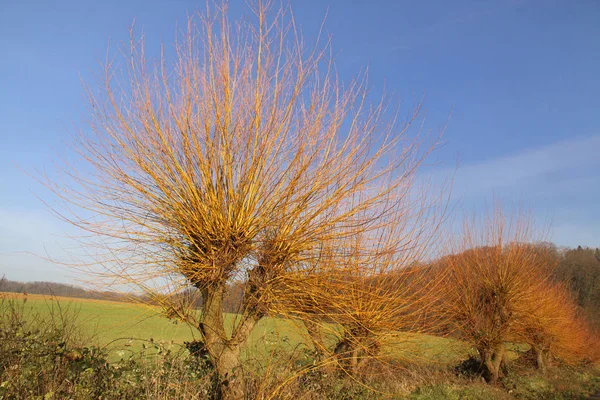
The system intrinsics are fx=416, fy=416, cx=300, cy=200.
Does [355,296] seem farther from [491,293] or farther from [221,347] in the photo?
[491,293]

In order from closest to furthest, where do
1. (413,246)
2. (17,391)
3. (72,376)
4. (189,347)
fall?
(17,391)
(72,376)
(189,347)
(413,246)

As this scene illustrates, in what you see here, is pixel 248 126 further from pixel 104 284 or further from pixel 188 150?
pixel 104 284

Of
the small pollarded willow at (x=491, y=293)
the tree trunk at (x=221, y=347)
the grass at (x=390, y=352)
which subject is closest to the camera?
the tree trunk at (x=221, y=347)

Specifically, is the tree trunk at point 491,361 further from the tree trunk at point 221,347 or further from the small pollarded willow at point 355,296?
the tree trunk at point 221,347

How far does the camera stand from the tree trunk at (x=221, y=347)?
4.27 m

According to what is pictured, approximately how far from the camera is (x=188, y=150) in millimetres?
4219

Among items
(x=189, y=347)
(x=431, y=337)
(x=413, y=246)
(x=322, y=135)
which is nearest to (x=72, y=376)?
(x=189, y=347)

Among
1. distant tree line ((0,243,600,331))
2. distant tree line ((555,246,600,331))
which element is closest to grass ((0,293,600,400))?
distant tree line ((0,243,600,331))

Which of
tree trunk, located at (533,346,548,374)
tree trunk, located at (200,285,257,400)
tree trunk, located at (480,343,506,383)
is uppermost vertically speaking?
tree trunk, located at (200,285,257,400)

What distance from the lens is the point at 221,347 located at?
4359 millimetres

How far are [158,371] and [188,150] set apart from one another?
2.31 meters

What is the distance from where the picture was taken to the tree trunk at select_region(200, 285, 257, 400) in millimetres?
4266

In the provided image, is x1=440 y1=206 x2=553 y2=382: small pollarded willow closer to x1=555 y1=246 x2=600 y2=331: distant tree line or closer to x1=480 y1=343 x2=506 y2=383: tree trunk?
x1=480 y1=343 x2=506 y2=383: tree trunk

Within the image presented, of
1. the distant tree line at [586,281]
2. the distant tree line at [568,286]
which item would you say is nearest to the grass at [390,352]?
the distant tree line at [568,286]
